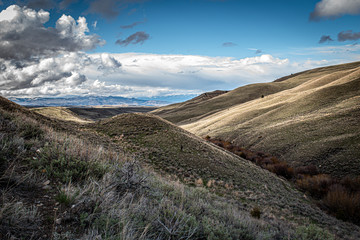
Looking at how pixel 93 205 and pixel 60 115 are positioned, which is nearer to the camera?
pixel 93 205

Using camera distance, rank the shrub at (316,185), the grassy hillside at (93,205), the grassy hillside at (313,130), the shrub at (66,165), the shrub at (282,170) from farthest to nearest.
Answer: the grassy hillside at (313,130) < the shrub at (282,170) < the shrub at (316,185) < the shrub at (66,165) < the grassy hillside at (93,205)

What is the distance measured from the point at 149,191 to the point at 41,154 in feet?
11.4

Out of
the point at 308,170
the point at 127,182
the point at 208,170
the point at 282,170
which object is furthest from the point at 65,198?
the point at 308,170

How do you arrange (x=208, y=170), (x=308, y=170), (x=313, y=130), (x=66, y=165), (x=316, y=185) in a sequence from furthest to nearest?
(x=313, y=130), (x=308, y=170), (x=316, y=185), (x=208, y=170), (x=66, y=165)

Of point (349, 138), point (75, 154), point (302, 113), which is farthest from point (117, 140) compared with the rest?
point (302, 113)

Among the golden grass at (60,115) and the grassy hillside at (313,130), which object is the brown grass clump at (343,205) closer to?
the grassy hillside at (313,130)

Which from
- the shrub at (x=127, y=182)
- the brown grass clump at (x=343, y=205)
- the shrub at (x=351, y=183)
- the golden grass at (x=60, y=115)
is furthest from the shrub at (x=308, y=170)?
the golden grass at (x=60, y=115)

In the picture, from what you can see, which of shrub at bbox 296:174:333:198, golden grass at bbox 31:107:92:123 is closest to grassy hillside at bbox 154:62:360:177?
shrub at bbox 296:174:333:198

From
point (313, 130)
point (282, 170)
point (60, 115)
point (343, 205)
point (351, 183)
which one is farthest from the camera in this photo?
point (60, 115)

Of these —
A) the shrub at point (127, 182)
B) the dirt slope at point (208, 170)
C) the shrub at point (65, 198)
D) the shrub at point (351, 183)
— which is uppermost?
the shrub at point (65, 198)

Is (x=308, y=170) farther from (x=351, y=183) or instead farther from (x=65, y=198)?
(x=65, y=198)

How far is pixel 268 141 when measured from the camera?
30.0m

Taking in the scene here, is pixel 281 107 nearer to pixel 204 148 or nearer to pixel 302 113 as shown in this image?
pixel 302 113

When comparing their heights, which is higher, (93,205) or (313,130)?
(93,205)
